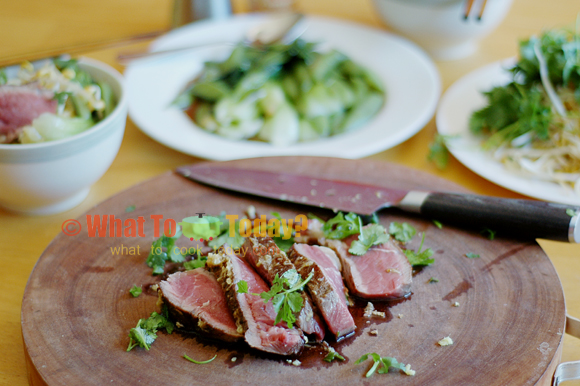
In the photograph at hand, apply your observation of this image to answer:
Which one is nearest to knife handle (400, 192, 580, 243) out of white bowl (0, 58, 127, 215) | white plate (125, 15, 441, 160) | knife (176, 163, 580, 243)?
knife (176, 163, 580, 243)

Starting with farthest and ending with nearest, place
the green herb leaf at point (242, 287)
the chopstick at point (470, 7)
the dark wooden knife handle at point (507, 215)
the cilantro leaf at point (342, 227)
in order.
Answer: the chopstick at point (470, 7), the cilantro leaf at point (342, 227), the dark wooden knife handle at point (507, 215), the green herb leaf at point (242, 287)

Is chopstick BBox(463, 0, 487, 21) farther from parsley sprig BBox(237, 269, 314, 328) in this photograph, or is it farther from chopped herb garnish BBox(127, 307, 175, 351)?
chopped herb garnish BBox(127, 307, 175, 351)

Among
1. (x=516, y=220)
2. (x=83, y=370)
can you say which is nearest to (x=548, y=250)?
(x=516, y=220)

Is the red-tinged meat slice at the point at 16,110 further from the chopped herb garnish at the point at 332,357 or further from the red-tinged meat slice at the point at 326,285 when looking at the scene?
the chopped herb garnish at the point at 332,357

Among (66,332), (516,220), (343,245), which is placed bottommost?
(66,332)

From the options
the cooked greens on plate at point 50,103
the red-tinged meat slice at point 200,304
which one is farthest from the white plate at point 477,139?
the cooked greens on plate at point 50,103

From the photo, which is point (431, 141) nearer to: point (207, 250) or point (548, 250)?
point (548, 250)
